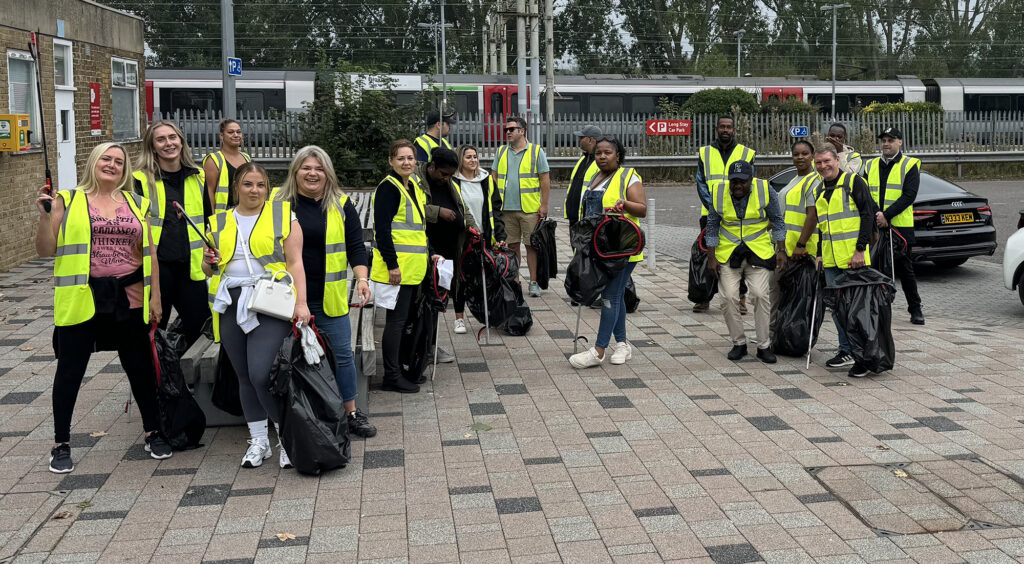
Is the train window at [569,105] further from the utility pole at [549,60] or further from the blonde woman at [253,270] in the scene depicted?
the blonde woman at [253,270]

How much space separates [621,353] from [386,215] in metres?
2.11

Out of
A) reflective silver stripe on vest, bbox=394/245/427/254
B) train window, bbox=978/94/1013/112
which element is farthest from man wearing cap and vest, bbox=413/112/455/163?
train window, bbox=978/94/1013/112

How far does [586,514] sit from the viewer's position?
5.00 meters

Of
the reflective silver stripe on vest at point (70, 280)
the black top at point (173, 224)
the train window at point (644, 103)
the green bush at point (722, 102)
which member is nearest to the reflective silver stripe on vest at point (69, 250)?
the reflective silver stripe on vest at point (70, 280)

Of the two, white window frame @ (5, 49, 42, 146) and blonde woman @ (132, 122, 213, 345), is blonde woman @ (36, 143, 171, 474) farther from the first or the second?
white window frame @ (5, 49, 42, 146)

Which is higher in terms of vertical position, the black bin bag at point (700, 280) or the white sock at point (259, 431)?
the black bin bag at point (700, 280)

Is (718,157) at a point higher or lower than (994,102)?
lower

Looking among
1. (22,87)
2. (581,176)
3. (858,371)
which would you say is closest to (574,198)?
(581,176)

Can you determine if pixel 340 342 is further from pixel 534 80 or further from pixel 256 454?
pixel 534 80

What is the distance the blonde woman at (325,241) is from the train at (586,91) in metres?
26.5

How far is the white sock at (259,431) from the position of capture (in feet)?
18.9

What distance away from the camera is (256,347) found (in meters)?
5.53

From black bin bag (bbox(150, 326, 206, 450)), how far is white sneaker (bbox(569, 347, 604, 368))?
111 inches

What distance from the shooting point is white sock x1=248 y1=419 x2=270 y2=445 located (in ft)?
18.9
